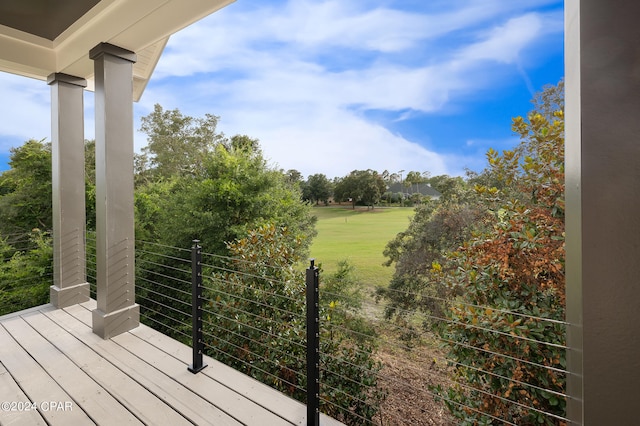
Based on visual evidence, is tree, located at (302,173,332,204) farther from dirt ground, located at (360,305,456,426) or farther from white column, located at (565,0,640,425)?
white column, located at (565,0,640,425)

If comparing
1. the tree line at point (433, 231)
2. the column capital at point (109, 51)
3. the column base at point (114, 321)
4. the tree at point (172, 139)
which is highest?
the tree at point (172, 139)

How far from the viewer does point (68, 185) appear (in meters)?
3.46

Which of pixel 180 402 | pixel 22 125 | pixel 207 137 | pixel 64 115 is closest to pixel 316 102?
pixel 207 137

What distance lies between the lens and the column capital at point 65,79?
131 inches

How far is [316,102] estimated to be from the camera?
49.0 feet

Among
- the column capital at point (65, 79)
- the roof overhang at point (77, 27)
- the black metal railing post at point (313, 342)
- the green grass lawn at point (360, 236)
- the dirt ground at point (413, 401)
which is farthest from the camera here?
the green grass lawn at point (360, 236)

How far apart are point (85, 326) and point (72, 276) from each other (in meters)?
0.85

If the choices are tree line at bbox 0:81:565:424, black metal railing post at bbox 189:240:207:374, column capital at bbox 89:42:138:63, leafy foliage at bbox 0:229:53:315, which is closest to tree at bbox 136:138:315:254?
tree line at bbox 0:81:565:424

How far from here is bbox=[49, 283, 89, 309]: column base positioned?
3443 millimetres

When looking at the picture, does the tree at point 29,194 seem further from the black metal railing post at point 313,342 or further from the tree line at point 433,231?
the black metal railing post at point 313,342

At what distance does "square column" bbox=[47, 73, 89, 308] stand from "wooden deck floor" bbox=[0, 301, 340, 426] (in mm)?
773

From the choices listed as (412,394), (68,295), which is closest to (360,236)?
(412,394)

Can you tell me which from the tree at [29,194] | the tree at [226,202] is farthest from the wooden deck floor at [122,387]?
the tree at [29,194]

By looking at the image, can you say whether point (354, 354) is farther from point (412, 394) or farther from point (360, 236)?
point (360, 236)
